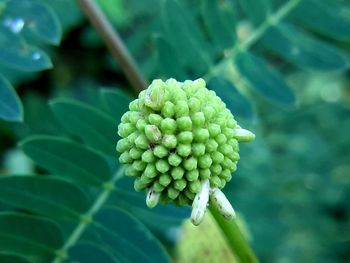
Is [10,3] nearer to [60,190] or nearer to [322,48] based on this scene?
[60,190]

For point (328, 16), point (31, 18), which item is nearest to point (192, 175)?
point (31, 18)

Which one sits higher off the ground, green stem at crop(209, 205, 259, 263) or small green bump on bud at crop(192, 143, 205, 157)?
green stem at crop(209, 205, 259, 263)

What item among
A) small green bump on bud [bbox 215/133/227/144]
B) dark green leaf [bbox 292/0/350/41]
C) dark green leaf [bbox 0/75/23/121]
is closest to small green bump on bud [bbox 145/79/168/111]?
small green bump on bud [bbox 215/133/227/144]

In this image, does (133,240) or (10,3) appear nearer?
(133,240)

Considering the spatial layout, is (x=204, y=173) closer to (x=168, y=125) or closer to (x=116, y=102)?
(x=168, y=125)

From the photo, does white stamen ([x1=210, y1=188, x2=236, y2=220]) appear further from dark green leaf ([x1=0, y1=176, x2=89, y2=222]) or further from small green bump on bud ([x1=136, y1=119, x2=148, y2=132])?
dark green leaf ([x1=0, y1=176, x2=89, y2=222])

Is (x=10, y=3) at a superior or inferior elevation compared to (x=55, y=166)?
superior

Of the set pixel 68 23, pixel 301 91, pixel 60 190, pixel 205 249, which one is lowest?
pixel 60 190

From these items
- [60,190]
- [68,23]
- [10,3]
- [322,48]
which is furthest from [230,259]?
[68,23]
